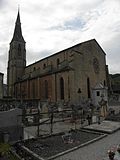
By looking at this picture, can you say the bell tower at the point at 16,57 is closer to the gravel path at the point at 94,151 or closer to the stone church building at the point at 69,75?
the stone church building at the point at 69,75

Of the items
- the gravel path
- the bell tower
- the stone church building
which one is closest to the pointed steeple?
the bell tower

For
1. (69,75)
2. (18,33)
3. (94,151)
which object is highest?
(18,33)

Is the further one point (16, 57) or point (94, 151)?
point (16, 57)

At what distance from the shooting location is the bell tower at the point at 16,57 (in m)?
50.9

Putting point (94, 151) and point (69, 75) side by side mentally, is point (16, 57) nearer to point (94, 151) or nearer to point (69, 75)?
point (69, 75)

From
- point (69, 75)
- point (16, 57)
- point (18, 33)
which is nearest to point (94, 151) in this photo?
point (69, 75)

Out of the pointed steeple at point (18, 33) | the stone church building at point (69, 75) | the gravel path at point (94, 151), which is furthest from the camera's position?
the pointed steeple at point (18, 33)

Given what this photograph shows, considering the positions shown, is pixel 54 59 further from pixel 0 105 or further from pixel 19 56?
pixel 0 105

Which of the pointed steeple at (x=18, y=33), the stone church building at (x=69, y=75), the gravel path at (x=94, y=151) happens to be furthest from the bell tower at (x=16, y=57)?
the gravel path at (x=94, y=151)

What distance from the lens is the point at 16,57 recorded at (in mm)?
51031

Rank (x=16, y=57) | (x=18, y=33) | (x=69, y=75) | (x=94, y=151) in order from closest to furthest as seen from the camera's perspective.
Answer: (x=94, y=151)
(x=69, y=75)
(x=16, y=57)
(x=18, y=33)

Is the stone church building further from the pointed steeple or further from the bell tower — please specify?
the pointed steeple

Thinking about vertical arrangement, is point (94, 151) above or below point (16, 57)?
below

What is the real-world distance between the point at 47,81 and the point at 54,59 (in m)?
5.35
